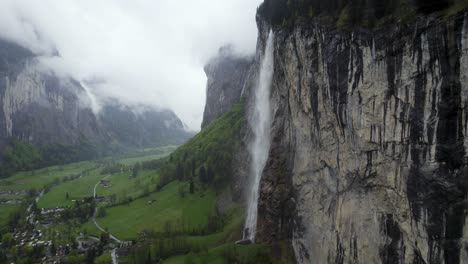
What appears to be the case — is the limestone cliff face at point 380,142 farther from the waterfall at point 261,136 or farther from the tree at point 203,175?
the tree at point 203,175

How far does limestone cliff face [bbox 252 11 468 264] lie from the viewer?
35031 mm

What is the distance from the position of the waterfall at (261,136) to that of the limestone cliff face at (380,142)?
20.1m

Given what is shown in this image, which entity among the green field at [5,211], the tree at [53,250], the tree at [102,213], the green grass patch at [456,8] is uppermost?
the green grass patch at [456,8]

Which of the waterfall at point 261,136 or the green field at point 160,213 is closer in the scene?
the waterfall at point 261,136

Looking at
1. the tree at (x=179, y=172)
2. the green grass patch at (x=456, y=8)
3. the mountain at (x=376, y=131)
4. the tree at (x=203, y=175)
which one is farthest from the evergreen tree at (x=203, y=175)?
the green grass patch at (x=456, y=8)

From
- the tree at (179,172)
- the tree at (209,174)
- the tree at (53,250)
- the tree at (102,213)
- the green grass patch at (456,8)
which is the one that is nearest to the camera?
the green grass patch at (456,8)

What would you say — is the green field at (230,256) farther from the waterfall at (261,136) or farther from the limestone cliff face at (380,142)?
the limestone cliff face at (380,142)

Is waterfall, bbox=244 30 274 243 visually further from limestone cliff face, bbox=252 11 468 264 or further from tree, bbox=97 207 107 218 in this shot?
tree, bbox=97 207 107 218

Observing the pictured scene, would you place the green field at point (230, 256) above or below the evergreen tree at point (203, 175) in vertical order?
below

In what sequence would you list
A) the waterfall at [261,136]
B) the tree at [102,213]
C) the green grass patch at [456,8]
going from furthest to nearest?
the tree at [102,213] → the waterfall at [261,136] → the green grass patch at [456,8]

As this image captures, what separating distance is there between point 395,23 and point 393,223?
23.5 metres

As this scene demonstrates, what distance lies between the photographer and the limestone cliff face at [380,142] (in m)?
35.0

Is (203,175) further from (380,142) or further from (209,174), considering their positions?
(380,142)

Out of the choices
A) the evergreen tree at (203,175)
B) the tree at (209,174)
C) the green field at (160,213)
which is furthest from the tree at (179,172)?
the tree at (209,174)
